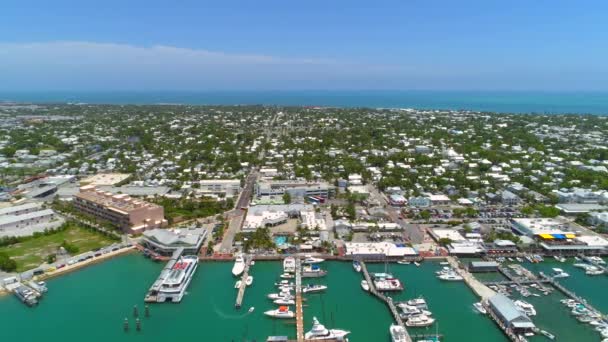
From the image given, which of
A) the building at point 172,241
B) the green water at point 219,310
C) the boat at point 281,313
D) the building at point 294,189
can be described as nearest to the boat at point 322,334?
the green water at point 219,310

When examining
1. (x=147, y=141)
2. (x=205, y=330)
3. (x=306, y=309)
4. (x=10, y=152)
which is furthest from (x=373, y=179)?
(x=10, y=152)

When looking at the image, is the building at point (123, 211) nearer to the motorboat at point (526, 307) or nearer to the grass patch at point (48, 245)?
the grass patch at point (48, 245)

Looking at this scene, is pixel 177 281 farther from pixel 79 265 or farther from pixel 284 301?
pixel 79 265

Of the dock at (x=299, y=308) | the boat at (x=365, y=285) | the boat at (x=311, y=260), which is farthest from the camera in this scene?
the boat at (x=311, y=260)

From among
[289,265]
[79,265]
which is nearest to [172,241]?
[79,265]

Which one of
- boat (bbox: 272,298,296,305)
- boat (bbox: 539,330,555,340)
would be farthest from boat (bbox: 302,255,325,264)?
boat (bbox: 539,330,555,340)

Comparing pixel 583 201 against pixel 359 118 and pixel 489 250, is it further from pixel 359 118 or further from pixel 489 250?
pixel 359 118
